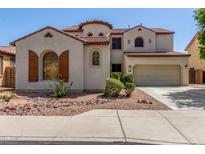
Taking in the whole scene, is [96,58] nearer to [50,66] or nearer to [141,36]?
[50,66]

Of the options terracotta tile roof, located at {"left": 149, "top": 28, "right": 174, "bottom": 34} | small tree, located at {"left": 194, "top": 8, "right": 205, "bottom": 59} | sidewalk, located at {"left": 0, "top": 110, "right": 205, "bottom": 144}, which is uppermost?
terracotta tile roof, located at {"left": 149, "top": 28, "right": 174, "bottom": 34}

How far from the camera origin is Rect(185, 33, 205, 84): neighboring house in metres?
33.7

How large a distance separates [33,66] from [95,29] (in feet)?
44.9

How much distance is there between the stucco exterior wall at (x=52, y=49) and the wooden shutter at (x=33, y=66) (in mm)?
212

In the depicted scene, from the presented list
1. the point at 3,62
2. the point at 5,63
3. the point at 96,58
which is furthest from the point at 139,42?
the point at 3,62

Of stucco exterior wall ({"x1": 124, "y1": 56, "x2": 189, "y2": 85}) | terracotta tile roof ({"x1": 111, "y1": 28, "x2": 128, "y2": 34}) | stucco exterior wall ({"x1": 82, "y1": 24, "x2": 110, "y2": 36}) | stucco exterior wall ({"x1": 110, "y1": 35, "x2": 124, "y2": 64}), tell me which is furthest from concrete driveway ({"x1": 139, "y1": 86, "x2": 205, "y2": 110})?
terracotta tile roof ({"x1": 111, "y1": 28, "x2": 128, "y2": 34})

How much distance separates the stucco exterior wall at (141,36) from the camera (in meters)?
30.0

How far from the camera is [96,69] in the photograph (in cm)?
1797

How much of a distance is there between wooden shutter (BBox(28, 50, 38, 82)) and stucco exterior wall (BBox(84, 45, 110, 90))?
133 inches

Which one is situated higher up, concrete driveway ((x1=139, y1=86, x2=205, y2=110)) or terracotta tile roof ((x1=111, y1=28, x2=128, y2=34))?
terracotta tile roof ((x1=111, y1=28, x2=128, y2=34))

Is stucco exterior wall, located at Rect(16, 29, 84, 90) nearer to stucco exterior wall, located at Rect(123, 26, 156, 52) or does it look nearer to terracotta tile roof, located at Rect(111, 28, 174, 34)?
stucco exterior wall, located at Rect(123, 26, 156, 52)

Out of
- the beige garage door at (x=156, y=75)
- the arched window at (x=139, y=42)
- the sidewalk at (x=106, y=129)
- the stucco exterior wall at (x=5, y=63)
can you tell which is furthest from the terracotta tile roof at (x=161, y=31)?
the sidewalk at (x=106, y=129)

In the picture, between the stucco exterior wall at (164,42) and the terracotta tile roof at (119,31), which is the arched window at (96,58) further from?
the stucco exterior wall at (164,42)

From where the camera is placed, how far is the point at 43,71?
60.0 feet
